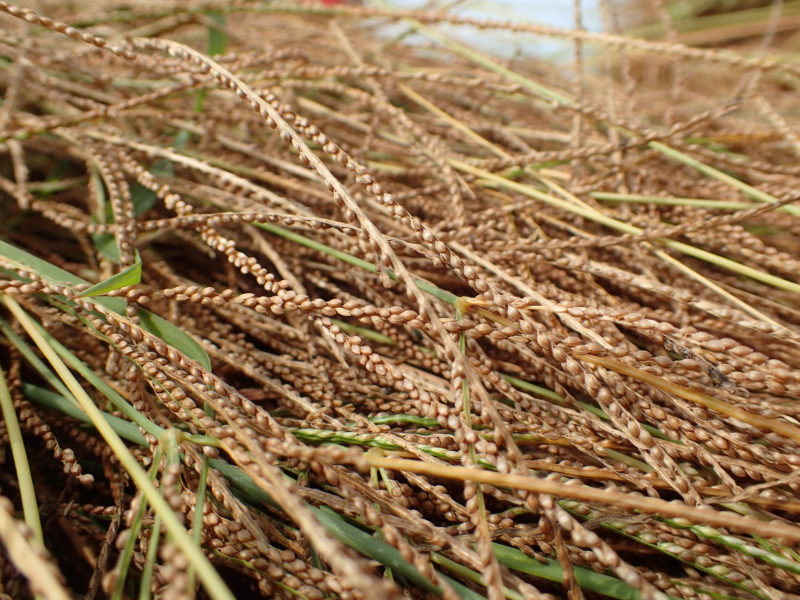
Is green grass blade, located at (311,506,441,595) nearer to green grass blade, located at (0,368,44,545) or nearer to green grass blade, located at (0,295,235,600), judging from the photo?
green grass blade, located at (0,295,235,600)

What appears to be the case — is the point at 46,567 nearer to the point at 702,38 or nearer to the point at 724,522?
the point at 724,522

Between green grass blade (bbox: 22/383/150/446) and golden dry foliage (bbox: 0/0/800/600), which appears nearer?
golden dry foliage (bbox: 0/0/800/600)

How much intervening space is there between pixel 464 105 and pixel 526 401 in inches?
39.9

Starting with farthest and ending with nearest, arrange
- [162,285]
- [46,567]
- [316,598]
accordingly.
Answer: [162,285] → [316,598] → [46,567]

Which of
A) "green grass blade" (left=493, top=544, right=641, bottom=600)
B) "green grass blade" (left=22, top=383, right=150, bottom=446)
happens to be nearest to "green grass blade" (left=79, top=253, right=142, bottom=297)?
"green grass blade" (left=22, top=383, right=150, bottom=446)

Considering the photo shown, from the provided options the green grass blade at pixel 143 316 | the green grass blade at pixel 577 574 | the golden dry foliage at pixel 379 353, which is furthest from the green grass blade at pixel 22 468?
the green grass blade at pixel 577 574

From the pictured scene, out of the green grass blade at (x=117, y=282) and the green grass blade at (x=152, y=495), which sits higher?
the green grass blade at (x=117, y=282)

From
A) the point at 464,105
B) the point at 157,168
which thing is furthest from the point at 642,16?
the point at 157,168

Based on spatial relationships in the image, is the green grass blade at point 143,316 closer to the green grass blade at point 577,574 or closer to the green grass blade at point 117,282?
the green grass blade at point 117,282

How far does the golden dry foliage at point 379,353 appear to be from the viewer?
0.53 meters

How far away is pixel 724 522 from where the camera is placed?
410 mm

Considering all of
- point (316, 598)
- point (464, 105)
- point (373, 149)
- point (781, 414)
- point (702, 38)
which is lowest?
point (316, 598)

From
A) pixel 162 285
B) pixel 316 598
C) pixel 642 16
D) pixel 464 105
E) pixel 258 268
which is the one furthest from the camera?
pixel 642 16

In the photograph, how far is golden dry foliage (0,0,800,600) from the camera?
53cm
